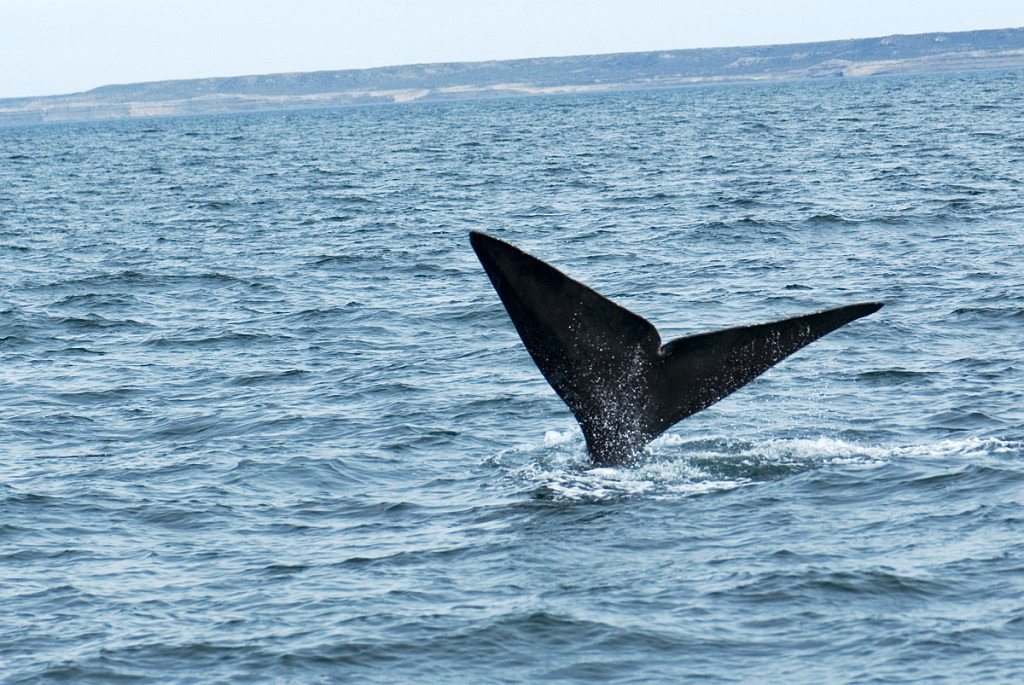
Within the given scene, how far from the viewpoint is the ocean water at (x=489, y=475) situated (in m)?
9.08

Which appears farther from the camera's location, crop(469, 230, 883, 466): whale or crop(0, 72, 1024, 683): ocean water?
crop(469, 230, 883, 466): whale

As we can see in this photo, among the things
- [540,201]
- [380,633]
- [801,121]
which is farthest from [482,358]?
[801,121]

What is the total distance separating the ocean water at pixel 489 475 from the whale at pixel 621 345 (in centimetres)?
101

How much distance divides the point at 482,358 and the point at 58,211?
30888 millimetres

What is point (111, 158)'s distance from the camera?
288ft

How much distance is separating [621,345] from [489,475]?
3088mm

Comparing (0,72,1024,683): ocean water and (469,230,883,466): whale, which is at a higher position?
(469,230,883,466): whale

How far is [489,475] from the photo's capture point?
42.5 ft

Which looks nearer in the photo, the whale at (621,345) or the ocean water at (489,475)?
the ocean water at (489,475)

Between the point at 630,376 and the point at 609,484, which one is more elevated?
the point at 630,376

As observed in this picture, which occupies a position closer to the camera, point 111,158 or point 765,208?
point 765,208

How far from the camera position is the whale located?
32.2 ft

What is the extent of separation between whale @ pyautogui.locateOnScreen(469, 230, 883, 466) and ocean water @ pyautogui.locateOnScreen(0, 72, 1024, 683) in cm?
101

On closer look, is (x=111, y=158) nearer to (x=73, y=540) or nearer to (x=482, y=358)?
(x=482, y=358)
